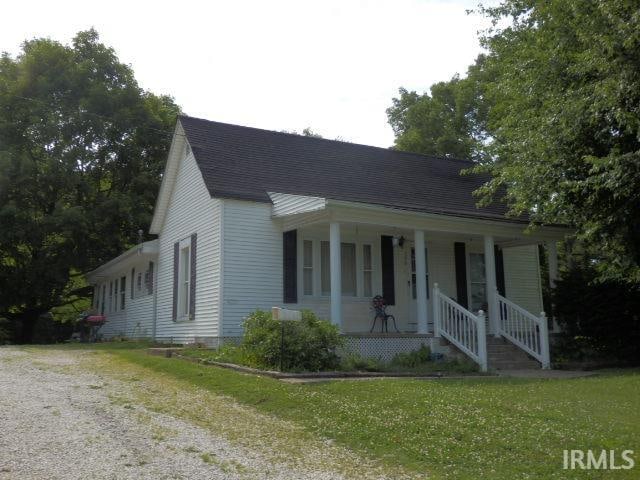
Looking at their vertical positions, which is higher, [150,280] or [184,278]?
[150,280]

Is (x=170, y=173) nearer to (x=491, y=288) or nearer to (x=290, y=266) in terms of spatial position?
(x=290, y=266)

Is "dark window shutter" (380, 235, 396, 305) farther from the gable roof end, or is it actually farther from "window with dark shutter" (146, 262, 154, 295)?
"window with dark shutter" (146, 262, 154, 295)

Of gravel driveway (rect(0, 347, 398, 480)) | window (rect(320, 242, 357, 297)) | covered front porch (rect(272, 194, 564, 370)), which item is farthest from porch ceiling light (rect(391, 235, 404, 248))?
gravel driveway (rect(0, 347, 398, 480))

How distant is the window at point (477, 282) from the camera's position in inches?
693

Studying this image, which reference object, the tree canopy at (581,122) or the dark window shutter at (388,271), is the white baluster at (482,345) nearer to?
the tree canopy at (581,122)

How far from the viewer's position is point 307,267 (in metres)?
15.4

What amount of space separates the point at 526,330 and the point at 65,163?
68.9 feet

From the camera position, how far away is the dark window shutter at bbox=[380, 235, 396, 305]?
15970mm

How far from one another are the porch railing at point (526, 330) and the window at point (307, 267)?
15.3 feet

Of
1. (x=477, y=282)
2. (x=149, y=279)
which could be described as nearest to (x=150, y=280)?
(x=149, y=279)

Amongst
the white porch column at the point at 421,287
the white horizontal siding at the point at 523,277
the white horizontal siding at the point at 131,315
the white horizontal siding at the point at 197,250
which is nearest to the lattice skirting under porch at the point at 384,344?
the white porch column at the point at 421,287

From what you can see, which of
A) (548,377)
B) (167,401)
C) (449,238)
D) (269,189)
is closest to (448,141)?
(449,238)

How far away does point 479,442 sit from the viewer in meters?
6.20

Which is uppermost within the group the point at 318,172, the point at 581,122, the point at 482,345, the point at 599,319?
the point at 318,172
